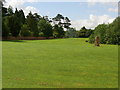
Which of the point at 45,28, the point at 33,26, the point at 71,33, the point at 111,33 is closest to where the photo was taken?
the point at 111,33

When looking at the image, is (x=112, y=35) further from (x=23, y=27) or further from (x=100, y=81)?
(x=100, y=81)

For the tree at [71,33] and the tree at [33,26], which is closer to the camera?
the tree at [33,26]

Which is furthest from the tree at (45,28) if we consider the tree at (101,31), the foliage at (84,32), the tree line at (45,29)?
the tree at (101,31)

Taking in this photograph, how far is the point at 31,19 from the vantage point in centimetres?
7538

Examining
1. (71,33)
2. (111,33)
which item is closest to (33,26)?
(71,33)

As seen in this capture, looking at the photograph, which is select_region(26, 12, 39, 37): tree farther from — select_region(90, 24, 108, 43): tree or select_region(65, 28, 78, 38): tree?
select_region(65, 28, 78, 38): tree

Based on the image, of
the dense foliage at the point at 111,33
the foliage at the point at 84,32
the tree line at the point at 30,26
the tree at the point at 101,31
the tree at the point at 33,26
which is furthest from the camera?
the foliage at the point at 84,32

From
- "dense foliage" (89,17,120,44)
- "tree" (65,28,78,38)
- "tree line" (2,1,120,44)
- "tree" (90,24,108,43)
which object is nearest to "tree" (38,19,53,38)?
"tree line" (2,1,120,44)

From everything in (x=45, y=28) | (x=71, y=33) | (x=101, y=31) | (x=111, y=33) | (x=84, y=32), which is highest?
(x=45, y=28)

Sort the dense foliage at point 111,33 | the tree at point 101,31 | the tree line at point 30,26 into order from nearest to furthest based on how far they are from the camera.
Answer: the dense foliage at point 111,33 < the tree at point 101,31 < the tree line at point 30,26

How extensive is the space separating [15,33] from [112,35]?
30.8 meters

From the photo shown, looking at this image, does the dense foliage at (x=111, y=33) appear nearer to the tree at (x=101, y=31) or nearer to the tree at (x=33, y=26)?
the tree at (x=101, y=31)

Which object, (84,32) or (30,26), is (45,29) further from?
(84,32)

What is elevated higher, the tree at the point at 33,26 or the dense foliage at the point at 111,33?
the tree at the point at 33,26
